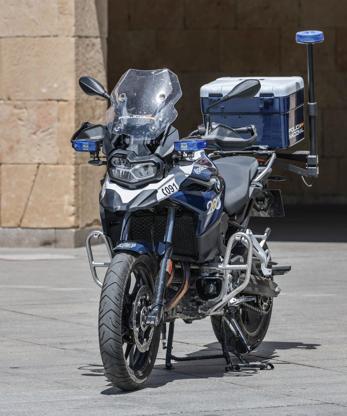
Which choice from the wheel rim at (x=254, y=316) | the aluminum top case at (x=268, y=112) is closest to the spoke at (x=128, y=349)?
the wheel rim at (x=254, y=316)

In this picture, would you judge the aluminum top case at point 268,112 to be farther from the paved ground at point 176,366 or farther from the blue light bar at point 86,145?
the paved ground at point 176,366

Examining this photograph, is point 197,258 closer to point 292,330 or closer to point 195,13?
point 292,330

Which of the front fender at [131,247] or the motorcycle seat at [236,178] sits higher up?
the motorcycle seat at [236,178]

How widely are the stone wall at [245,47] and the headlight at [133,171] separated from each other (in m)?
13.5

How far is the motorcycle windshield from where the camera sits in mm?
7754

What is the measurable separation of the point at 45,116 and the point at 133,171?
8.25 m

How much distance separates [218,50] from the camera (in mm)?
21219

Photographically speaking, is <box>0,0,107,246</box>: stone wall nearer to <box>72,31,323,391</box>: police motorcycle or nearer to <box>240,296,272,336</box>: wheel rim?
<box>240,296,272,336</box>: wheel rim

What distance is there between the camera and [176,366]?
8.34 meters

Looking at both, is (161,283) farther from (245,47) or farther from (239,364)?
(245,47)

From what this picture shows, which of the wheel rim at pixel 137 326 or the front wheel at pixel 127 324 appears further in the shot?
the wheel rim at pixel 137 326

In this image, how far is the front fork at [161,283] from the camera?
747 centimetres

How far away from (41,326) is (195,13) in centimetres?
1191

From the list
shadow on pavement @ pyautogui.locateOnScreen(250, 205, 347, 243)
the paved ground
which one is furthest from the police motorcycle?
shadow on pavement @ pyautogui.locateOnScreen(250, 205, 347, 243)
